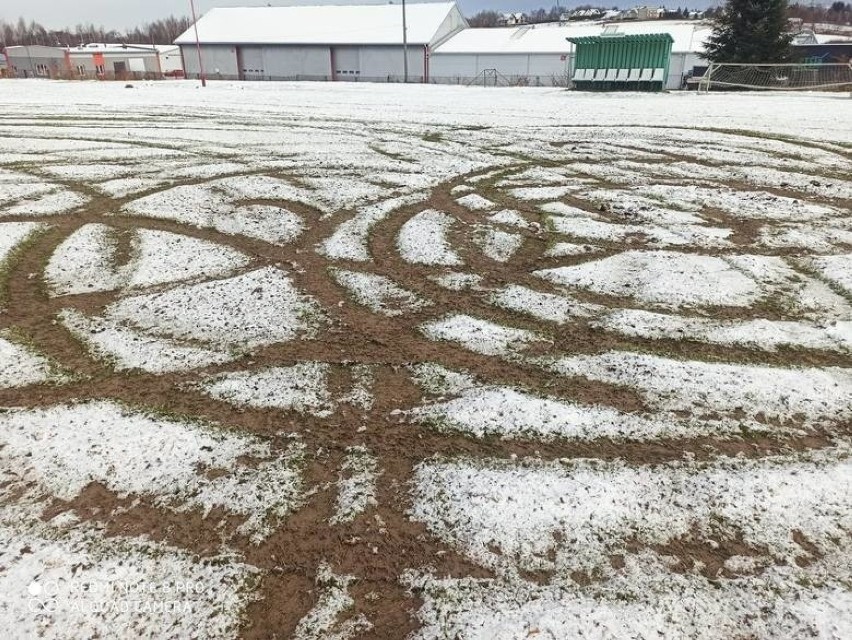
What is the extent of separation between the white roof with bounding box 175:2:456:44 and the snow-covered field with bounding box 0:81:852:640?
5309 centimetres

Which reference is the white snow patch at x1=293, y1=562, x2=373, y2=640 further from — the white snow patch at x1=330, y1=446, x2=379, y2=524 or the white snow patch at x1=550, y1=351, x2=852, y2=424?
the white snow patch at x1=550, y1=351, x2=852, y2=424

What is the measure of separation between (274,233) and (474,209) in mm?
2919

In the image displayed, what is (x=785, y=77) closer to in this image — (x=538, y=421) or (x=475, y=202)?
(x=475, y=202)

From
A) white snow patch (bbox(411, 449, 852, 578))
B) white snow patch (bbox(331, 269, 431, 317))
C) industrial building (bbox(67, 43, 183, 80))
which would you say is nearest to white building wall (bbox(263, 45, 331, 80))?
industrial building (bbox(67, 43, 183, 80))

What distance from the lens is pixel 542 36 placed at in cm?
5253

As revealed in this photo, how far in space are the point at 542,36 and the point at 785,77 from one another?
2859cm

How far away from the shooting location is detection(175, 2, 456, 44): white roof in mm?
55188

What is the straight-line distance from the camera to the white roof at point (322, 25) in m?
55.2

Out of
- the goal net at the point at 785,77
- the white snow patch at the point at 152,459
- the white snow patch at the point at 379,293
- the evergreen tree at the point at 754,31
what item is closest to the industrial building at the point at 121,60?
the evergreen tree at the point at 754,31

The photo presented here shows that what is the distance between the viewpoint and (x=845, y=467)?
3.16 meters

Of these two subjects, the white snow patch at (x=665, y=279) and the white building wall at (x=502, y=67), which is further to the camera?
the white building wall at (x=502, y=67)

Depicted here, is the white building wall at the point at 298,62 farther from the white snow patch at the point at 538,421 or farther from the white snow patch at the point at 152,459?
the white snow patch at the point at 538,421

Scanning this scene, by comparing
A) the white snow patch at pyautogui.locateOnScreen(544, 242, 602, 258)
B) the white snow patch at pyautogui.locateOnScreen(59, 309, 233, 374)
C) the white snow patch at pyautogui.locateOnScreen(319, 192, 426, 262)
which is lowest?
the white snow patch at pyautogui.locateOnScreen(59, 309, 233, 374)

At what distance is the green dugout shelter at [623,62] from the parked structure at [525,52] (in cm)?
1416
